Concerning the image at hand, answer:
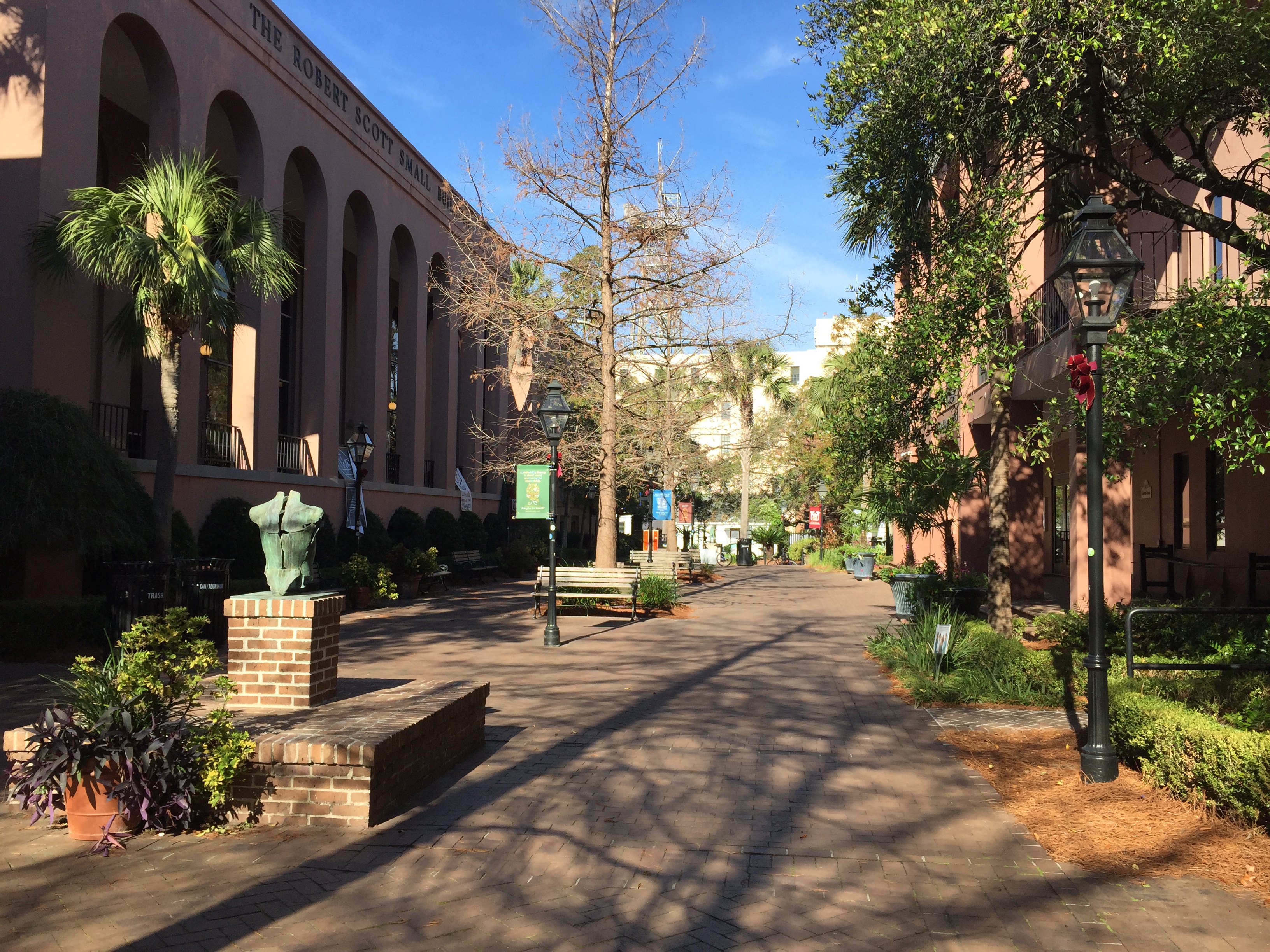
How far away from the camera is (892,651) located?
12.1 metres

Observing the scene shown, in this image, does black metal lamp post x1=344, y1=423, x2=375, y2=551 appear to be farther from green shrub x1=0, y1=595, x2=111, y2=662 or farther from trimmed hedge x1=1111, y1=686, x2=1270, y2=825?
trimmed hedge x1=1111, y1=686, x2=1270, y2=825

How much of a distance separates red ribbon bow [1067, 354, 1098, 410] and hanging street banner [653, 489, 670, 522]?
78.8ft

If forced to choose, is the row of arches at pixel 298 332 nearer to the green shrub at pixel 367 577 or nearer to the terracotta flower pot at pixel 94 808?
the green shrub at pixel 367 577

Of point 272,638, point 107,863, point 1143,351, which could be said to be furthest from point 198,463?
point 1143,351

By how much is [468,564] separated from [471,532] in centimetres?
342

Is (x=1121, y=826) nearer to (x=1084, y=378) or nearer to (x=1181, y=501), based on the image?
(x=1084, y=378)

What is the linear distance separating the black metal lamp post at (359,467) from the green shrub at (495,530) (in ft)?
36.8

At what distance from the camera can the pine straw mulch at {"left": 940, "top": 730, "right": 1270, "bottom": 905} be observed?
5.09 m

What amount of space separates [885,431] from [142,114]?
661 inches

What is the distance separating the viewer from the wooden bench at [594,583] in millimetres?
18234

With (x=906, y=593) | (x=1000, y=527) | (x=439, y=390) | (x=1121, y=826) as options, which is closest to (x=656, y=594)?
(x=906, y=593)

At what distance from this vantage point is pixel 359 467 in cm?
2220

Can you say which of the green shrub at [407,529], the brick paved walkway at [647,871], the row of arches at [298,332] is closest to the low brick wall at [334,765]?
the brick paved walkway at [647,871]

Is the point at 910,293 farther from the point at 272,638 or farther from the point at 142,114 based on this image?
the point at 142,114
